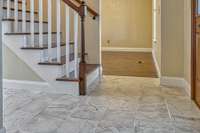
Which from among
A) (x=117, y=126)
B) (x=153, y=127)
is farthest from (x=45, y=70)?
(x=153, y=127)

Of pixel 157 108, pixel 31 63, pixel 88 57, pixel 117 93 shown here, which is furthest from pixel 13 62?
pixel 157 108

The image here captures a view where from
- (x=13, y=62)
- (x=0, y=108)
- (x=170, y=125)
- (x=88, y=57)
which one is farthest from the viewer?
(x=88, y=57)

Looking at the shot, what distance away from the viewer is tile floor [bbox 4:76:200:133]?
6.99ft

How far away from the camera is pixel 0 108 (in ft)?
6.00

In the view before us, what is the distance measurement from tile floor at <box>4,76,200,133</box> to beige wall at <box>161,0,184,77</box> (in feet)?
1.20

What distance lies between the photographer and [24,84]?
3494 mm

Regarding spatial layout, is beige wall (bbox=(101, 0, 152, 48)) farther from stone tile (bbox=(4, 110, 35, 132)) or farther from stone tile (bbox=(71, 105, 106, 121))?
stone tile (bbox=(4, 110, 35, 132))

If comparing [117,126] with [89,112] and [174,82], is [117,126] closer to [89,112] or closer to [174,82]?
[89,112]

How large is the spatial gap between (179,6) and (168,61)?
0.80 m

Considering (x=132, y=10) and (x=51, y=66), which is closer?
(x=51, y=66)

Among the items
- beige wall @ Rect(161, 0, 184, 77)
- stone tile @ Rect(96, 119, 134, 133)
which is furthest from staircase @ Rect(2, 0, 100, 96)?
beige wall @ Rect(161, 0, 184, 77)

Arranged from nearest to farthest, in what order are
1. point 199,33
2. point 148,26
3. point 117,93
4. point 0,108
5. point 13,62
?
point 0,108 → point 199,33 → point 117,93 → point 13,62 → point 148,26

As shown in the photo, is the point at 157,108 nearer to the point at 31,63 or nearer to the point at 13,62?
the point at 31,63

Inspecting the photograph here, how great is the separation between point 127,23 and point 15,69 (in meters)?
5.90
